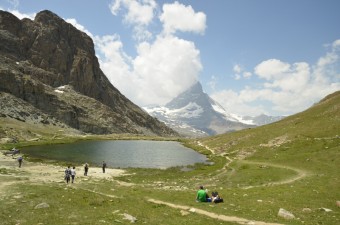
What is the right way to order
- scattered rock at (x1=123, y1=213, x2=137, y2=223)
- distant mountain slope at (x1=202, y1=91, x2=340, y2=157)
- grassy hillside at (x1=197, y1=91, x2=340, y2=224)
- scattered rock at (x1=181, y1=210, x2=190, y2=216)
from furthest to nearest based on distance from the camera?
distant mountain slope at (x1=202, y1=91, x2=340, y2=157), grassy hillside at (x1=197, y1=91, x2=340, y2=224), scattered rock at (x1=181, y1=210, x2=190, y2=216), scattered rock at (x1=123, y1=213, x2=137, y2=223)

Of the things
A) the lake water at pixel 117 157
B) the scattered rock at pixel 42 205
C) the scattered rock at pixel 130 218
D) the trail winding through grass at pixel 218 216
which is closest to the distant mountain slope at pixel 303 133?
the lake water at pixel 117 157

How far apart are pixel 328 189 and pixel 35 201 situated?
119 ft

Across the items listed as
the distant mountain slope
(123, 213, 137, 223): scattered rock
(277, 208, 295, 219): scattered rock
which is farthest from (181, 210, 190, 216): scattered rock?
→ the distant mountain slope

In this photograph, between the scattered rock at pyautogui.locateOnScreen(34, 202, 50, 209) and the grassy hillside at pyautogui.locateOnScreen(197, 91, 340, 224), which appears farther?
the grassy hillside at pyautogui.locateOnScreen(197, 91, 340, 224)

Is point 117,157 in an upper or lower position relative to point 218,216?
upper

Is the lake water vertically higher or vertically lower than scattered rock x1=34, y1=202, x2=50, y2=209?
higher

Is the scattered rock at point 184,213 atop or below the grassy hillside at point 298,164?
below

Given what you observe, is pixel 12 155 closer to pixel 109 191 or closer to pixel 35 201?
pixel 109 191

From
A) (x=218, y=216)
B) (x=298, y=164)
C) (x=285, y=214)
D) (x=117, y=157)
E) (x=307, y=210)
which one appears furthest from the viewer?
(x=117, y=157)

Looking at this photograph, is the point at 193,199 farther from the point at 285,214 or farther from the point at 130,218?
the point at 130,218

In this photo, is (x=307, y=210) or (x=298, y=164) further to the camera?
(x=298, y=164)

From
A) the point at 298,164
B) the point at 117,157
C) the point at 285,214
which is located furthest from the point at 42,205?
the point at 117,157

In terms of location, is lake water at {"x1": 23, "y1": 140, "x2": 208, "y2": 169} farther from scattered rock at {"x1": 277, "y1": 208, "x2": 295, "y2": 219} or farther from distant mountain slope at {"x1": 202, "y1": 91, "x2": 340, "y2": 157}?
scattered rock at {"x1": 277, "y1": 208, "x2": 295, "y2": 219}

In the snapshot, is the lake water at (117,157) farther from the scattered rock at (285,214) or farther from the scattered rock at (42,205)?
the scattered rock at (285,214)
